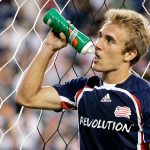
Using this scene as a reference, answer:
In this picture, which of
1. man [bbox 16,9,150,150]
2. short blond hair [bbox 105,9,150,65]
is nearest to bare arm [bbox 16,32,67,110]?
man [bbox 16,9,150,150]

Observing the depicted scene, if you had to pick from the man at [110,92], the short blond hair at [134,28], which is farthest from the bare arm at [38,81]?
the short blond hair at [134,28]

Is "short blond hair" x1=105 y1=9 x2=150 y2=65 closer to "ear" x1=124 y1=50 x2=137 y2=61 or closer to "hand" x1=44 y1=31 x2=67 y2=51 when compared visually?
"ear" x1=124 y1=50 x2=137 y2=61

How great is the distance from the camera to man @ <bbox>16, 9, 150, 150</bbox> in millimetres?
865

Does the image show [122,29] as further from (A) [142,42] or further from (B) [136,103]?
(B) [136,103]

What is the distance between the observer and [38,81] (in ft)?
3.04

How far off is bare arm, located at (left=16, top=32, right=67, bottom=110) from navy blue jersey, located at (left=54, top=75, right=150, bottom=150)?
76 mm

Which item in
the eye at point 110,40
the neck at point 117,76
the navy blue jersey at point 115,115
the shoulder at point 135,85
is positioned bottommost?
the navy blue jersey at point 115,115

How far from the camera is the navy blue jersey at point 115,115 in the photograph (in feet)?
2.82

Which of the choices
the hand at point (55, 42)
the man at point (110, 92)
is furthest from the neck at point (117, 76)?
the hand at point (55, 42)

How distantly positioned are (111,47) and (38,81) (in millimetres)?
173

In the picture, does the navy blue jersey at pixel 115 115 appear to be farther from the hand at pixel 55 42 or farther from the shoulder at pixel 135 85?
the hand at pixel 55 42

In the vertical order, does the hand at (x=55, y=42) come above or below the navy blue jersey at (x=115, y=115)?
above

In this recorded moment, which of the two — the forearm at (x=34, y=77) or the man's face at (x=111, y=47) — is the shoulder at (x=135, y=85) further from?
the forearm at (x=34, y=77)

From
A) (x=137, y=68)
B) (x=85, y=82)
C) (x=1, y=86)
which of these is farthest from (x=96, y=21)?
(x=85, y=82)
